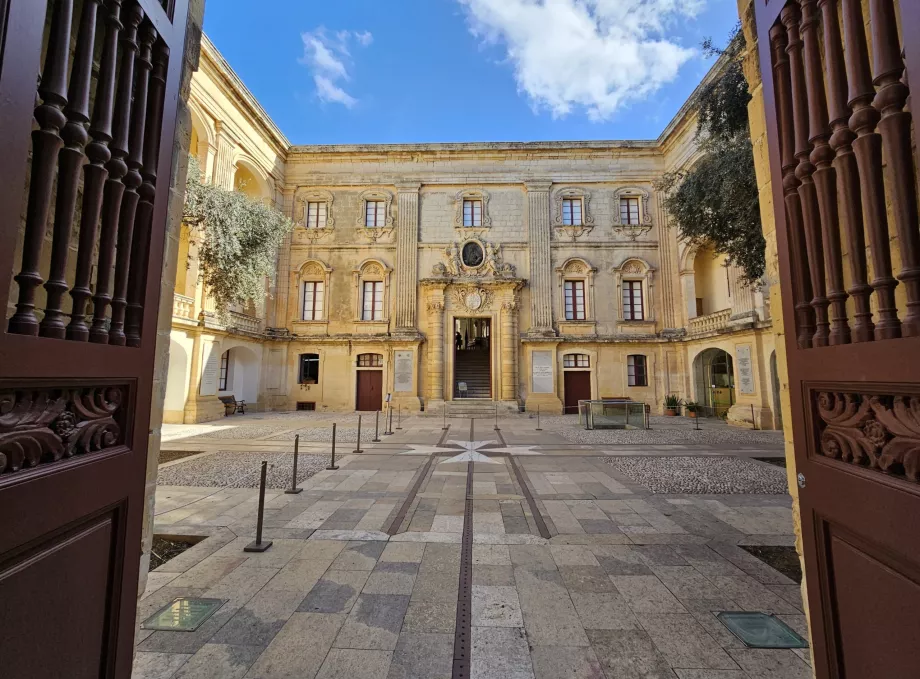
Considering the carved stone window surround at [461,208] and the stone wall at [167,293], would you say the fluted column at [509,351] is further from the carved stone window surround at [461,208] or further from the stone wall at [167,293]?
the stone wall at [167,293]

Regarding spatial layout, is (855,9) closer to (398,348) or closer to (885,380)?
(885,380)

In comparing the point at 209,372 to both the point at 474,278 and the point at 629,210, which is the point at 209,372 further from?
the point at 629,210

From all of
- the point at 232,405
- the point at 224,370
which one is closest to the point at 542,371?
the point at 232,405

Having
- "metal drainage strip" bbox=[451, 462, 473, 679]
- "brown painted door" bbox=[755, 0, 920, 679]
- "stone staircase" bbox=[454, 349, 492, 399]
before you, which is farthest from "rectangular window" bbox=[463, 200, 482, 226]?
"brown painted door" bbox=[755, 0, 920, 679]

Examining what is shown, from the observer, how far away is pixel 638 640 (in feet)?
8.25

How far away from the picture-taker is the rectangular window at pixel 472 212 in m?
20.6

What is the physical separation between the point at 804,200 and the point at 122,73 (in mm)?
3103

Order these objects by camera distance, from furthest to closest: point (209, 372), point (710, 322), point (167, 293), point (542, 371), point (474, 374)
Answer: point (474, 374) → point (542, 371) → point (710, 322) → point (209, 372) → point (167, 293)

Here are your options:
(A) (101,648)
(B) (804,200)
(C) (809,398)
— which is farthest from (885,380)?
(A) (101,648)

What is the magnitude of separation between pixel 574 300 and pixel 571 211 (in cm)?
469

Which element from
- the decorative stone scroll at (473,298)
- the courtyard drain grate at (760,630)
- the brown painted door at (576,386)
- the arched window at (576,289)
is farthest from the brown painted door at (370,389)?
the courtyard drain grate at (760,630)

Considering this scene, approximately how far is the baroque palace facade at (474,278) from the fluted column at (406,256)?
73mm

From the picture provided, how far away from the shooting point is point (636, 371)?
63.6 ft


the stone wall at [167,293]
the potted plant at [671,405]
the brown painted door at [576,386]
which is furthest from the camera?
the brown painted door at [576,386]
